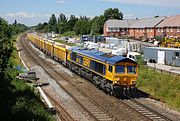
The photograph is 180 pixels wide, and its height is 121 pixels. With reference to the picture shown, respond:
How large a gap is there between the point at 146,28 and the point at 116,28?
17.1 m

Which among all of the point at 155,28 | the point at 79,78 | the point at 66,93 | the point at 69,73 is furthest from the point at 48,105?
the point at 155,28

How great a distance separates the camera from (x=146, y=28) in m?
89.6

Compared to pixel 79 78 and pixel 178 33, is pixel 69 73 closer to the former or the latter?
pixel 79 78

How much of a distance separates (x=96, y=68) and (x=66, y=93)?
346cm

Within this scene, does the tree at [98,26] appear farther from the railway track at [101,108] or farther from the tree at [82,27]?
the railway track at [101,108]

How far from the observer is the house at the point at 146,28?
86.2 metres

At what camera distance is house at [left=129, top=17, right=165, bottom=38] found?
86238mm

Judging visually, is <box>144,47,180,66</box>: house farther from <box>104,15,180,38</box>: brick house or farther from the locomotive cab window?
<box>104,15,180,38</box>: brick house

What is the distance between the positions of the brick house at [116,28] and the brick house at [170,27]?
20656 mm

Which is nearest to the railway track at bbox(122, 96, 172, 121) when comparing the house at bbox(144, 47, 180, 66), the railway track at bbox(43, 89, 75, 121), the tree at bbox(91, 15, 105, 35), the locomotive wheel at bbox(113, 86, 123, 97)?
the locomotive wheel at bbox(113, 86, 123, 97)

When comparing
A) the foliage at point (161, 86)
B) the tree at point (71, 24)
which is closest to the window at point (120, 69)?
the foliage at point (161, 86)

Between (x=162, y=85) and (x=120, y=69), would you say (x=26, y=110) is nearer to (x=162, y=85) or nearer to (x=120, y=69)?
(x=120, y=69)

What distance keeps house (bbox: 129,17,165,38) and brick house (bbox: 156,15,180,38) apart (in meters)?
1.72

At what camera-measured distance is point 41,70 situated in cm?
4084
